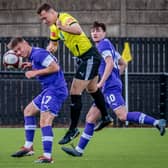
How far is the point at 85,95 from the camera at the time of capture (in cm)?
2208

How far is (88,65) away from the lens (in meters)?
11.7

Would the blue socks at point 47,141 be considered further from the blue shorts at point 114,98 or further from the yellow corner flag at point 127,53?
the yellow corner flag at point 127,53

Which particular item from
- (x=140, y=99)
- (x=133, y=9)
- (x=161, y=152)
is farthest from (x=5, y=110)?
(x=161, y=152)

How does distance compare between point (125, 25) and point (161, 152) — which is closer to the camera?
point (161, 152)

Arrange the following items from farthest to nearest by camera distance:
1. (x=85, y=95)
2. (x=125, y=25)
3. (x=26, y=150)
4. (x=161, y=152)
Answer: (x=125, y=25) < (x=85, y=95) < (x=161, y=152) < (x=26, y=150)

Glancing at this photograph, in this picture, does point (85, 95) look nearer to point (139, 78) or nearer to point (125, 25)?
point (139, 78)

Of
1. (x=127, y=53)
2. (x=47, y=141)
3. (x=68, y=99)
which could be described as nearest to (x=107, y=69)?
(x=47, y=141)

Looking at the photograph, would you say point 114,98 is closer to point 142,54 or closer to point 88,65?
point 88,65

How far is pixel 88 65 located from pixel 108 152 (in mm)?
1861

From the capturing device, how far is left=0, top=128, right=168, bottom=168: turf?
35.6 ft

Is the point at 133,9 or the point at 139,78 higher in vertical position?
the point at 133,9

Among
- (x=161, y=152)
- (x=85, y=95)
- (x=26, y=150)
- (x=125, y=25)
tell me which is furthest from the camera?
(x=125, y=25)

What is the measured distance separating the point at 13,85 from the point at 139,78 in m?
3.52

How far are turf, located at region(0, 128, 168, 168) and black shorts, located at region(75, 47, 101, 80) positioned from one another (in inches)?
47.2
